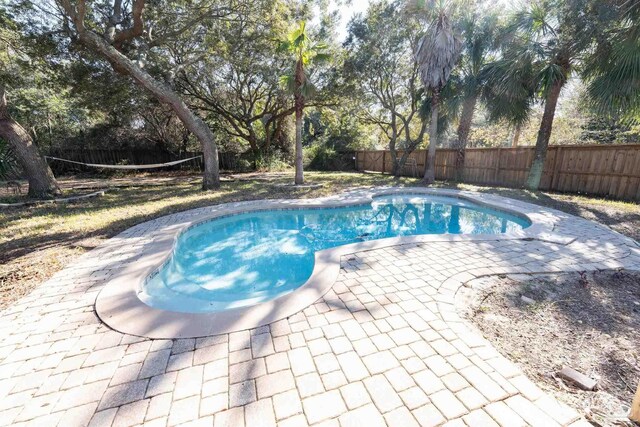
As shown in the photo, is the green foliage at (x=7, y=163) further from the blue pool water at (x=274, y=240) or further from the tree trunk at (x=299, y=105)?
the tree trunk at (x=299, y=105)

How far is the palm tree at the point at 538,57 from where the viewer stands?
638 centimetres

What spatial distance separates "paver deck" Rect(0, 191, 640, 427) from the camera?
139 centimetres

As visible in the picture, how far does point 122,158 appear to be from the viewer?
15.3 metres

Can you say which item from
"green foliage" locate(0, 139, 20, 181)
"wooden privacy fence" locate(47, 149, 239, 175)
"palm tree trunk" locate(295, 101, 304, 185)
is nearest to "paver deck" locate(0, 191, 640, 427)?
"green foliage" locate(0, 139, 20, 181)

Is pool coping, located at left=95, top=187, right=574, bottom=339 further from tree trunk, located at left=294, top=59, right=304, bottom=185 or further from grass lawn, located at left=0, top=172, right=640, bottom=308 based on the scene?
tree trunk, located at left=294, top=59, right=304, bottom=185

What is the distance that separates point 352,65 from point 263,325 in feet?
39.6

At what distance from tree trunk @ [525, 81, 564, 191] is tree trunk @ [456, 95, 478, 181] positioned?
196cm

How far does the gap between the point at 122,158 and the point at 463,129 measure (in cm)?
1797

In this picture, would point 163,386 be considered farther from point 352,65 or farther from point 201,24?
point 352,65

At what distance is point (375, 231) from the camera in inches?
221

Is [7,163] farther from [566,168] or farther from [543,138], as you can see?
[566,168]

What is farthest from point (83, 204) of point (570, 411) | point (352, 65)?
point (352, 65)

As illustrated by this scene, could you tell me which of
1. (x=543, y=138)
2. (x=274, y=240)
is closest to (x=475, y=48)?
(x=543, y=138)

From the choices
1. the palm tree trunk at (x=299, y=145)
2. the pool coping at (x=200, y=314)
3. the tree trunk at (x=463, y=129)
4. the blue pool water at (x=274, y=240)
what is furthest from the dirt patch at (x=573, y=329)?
the tree trunk at (x=463, y=129)
